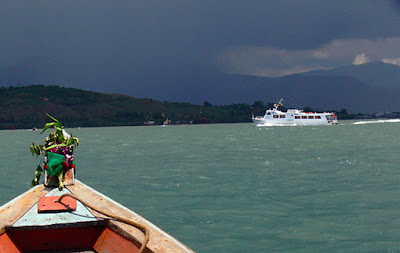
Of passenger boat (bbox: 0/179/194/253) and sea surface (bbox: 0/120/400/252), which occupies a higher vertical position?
passenger boat (bbox: 0/179/194/253)

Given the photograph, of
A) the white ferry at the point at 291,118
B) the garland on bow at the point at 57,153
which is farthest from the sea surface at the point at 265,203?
the white ferry at the point at 291,118

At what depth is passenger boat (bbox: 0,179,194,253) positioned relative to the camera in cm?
638

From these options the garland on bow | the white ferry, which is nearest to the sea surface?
the garland on bow

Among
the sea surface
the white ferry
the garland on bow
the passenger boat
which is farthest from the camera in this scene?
the white ferry

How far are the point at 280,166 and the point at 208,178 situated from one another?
8512 millimetres

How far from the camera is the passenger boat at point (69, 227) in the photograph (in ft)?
20.9

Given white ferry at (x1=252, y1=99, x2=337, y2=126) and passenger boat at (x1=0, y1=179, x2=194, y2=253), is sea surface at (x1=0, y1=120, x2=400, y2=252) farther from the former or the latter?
white ferry at (x1=252, y1=99, x2=337, y2=126)

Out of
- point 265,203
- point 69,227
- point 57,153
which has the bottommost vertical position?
point 265,203

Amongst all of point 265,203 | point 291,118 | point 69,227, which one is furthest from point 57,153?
point 291,118

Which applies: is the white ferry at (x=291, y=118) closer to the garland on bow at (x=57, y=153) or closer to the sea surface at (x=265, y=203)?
the sea surface at (x=265, y=203)

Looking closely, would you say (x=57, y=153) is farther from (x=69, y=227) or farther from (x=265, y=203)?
(x=265, y=203)

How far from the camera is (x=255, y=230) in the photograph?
11906mm

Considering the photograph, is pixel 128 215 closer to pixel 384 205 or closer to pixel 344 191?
pixel 384 205

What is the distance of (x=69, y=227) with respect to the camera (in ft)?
22.3
